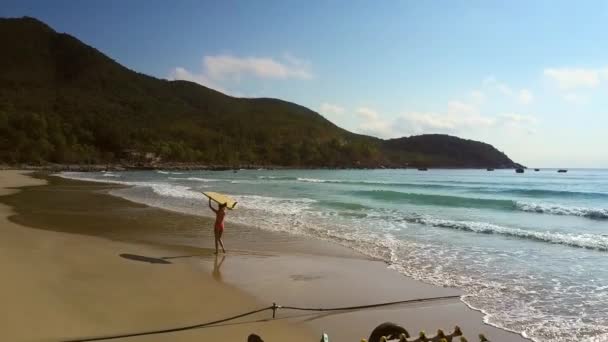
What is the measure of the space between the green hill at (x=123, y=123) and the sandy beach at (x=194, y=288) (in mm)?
98428

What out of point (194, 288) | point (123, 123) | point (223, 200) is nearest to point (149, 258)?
point (223, 200)

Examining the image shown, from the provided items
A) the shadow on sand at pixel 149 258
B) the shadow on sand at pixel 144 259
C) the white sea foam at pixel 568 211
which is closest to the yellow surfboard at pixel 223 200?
the shadow on sand at pixel 149 258

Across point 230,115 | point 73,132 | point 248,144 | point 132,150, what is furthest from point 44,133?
point 230,115

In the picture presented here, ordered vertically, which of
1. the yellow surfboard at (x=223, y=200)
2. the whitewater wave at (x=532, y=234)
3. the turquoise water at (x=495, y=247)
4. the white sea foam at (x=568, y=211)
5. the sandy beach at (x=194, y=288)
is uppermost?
the yellow surfboard at (x=223, y=200)

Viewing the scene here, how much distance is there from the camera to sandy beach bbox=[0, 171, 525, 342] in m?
5.98

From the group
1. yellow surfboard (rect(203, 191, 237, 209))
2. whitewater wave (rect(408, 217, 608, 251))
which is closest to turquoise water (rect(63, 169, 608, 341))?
whitewater wave (rect(408, 217, 608, 251))

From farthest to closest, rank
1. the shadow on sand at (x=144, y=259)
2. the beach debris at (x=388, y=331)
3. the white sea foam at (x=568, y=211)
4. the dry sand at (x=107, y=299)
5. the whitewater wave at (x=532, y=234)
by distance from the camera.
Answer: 1. the white sea foam at (x=568, y=211)
2. the whitewater wave at (x=532, y=234)
3. the shadow on sand at (x=144, y=259)
4. the dry sand at (x=107, y=299)
5. the beach debris at (x=388, y=331)

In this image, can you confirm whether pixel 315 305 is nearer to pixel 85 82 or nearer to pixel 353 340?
pixel 353 340

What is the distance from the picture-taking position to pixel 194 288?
8.05m

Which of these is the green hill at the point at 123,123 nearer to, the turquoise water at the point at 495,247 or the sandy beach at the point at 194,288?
the turquoise water at the point at 495,247

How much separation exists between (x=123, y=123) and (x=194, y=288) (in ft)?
460

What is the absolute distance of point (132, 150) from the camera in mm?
124875

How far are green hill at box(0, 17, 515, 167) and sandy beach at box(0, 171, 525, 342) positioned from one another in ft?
323

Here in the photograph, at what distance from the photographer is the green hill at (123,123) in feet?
369
